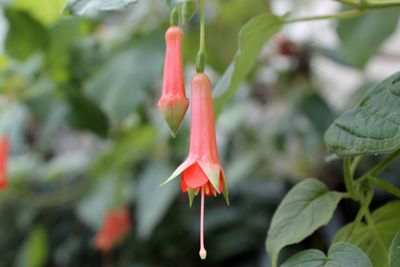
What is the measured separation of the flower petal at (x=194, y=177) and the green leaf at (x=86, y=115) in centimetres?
59

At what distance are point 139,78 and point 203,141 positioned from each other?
480mm

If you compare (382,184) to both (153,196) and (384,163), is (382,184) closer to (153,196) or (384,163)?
(384,163)

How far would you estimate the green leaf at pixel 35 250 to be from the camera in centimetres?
134

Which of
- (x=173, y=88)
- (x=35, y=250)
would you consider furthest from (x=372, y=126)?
(x=35, y=250)

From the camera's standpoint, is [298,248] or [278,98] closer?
[298,248]

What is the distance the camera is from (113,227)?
123 cm

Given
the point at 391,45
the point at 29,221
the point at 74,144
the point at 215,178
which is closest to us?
the point at 215,178

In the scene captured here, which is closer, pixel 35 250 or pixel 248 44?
pixel 248 44

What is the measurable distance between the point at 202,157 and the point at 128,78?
0.50 m

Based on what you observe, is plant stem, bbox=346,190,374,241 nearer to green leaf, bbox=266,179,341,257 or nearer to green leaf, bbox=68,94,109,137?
green leaf, bbox=266,179,341,257

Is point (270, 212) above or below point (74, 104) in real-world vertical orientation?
below

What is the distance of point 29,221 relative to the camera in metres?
1.45

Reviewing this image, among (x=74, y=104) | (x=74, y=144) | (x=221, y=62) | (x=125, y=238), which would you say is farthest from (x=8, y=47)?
(x=74, y=144)

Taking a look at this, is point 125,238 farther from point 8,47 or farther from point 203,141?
point 203,141
